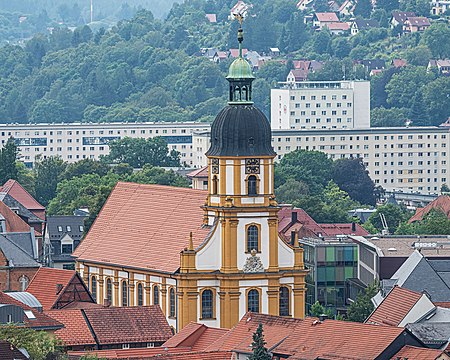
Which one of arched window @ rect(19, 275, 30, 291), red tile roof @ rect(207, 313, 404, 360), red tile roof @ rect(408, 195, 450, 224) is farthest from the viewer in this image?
red tile roof @ rect(408, 195, 450, 224)

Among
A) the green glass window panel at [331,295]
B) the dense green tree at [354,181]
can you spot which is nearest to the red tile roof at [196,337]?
the green glass window panel at [331,295]

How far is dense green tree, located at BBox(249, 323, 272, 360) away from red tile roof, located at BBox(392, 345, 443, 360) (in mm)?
3531

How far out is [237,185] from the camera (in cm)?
9906

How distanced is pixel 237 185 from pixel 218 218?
1.36 meters

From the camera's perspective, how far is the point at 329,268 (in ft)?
386

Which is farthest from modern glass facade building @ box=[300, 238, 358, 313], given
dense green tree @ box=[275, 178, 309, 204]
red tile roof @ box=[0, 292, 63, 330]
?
dense green tree @ box=[275, 178, 309, 204]

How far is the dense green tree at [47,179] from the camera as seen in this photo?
17350cm

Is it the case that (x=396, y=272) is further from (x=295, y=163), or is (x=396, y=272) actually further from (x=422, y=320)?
(x=295, y=163)

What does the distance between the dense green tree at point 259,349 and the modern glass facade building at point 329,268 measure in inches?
1465

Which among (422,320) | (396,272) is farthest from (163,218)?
(422,320)

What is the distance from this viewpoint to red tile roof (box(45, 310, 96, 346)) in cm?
8612

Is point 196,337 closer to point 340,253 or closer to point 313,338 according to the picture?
point 313,338

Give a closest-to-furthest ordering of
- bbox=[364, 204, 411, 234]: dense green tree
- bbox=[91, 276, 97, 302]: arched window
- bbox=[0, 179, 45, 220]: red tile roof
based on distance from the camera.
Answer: bbox=[91, 276, 97, 302]: arched window
bbox=[0, 179, 45, 220]: red tile roof
bbox=[364, 204, 411, 234]: dense green tree

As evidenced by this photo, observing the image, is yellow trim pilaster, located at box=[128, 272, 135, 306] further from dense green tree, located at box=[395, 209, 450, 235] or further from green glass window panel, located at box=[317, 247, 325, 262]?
dense green tree, located at box=[395, 209, 450, 235]
